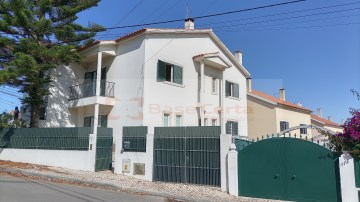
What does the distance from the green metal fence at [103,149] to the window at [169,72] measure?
446 centimetres

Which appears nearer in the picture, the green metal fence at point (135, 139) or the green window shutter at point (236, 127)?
the green metal fence at point (135, 139)

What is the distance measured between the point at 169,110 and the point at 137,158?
5.37m

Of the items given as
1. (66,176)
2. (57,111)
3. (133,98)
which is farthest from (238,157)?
(57,111)

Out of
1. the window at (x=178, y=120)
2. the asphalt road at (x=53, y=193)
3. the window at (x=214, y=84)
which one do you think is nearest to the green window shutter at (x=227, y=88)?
the window at (x=214, y=84)

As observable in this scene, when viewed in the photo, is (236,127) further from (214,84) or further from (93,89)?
(93,89)

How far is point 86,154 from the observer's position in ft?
49.0

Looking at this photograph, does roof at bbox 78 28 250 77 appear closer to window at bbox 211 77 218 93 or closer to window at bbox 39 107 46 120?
window at bbox 211 77 218 93

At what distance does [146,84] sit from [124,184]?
265 inches

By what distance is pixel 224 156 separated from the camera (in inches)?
449

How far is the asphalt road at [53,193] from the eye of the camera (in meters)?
8.93

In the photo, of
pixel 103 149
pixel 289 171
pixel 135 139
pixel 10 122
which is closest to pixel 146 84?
pixel 103 149

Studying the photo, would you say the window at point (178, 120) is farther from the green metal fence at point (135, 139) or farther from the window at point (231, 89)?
the window at point (231, 89)

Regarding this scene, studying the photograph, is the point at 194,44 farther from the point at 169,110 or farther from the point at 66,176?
the point at 66,176

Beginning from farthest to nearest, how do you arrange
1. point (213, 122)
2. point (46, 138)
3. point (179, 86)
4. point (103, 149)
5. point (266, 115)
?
1. point (266, 115)
2. point (213, 122)
3. point (179, 86)
4. point (46, 138)
5. point (103, 149)
